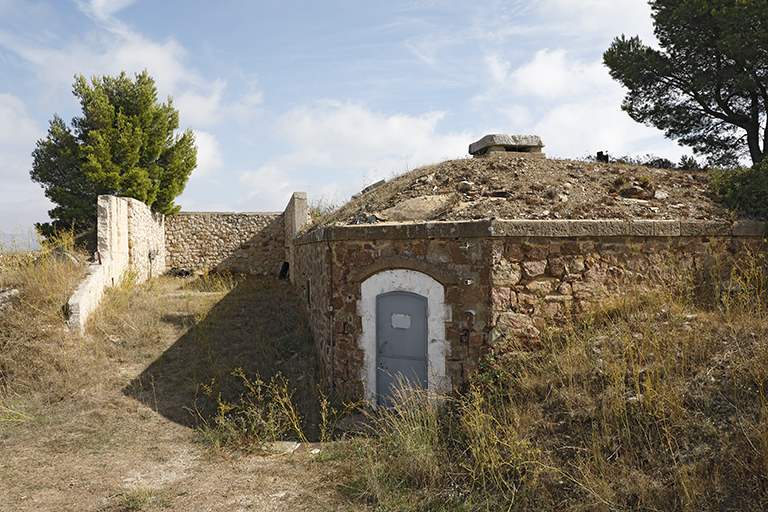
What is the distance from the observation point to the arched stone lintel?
225 inches

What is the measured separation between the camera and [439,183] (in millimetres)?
7484

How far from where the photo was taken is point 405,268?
598 cm

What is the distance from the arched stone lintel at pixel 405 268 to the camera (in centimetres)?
572

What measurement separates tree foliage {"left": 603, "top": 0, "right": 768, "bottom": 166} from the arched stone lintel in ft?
33.8

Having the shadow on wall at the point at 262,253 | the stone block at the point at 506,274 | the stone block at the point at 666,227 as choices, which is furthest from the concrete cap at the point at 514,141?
the shadow on wall at the point at 262,253

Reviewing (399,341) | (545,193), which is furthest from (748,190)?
(399,341)

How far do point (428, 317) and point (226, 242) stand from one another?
46.2ft

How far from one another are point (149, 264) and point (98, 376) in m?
8.82

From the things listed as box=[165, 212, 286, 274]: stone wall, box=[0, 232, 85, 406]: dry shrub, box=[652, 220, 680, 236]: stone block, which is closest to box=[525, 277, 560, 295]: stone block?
box=[652, 220, 680, 236]: stone block

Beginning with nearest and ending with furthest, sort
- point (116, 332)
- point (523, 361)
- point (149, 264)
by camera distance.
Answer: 1. point (523, 361)
2. point (116, 332)
3. point (149, 264)

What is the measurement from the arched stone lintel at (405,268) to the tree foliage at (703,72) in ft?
33.8

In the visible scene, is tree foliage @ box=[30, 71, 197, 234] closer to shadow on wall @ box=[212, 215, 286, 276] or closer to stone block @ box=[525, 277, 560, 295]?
shadow on wall @ box=[212, 215, 286, 276]

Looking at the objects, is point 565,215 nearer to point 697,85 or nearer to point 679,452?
point 679,452

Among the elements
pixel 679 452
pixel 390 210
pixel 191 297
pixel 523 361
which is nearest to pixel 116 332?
pixel 191 297
